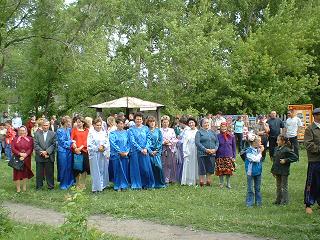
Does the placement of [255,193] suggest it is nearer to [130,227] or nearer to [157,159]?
[130,227]

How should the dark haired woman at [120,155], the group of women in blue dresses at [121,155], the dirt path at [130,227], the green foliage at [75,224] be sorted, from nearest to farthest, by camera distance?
the green foliage at [75,224], the dirt path at [130,227], the group of women in blue dresses at [121,155], the dark haired woman at [120,155]

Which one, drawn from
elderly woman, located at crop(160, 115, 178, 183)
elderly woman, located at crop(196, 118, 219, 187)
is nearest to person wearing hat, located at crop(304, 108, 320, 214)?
elderly woman, located at crop(196, 118, 219, 187)

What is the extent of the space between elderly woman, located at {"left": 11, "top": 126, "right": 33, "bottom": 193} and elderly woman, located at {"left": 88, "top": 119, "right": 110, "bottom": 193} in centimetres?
158

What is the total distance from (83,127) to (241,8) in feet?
95.7

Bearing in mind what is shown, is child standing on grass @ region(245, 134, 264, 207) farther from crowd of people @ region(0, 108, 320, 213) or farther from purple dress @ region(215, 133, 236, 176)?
purple dress @ region(215, 133, 236, 176)

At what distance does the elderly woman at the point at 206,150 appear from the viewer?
1362cm

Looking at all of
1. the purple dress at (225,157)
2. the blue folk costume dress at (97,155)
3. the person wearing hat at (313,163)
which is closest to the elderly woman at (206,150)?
the purple dress at (225,157)

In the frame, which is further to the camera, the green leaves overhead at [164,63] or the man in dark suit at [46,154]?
the green leaves overhead at [164,63]

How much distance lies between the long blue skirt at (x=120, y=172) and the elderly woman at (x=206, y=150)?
1844 mm

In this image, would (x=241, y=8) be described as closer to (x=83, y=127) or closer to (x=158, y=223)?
(x=83, y=127)

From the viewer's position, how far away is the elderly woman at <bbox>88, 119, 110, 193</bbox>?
1301 centimetres

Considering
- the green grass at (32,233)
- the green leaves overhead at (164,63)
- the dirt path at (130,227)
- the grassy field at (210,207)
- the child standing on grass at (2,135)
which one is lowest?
the dirt path at (130,227)

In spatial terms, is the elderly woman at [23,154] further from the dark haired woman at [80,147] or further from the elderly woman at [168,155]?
the elderly woman at [168,155]

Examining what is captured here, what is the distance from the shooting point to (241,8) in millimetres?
40594
